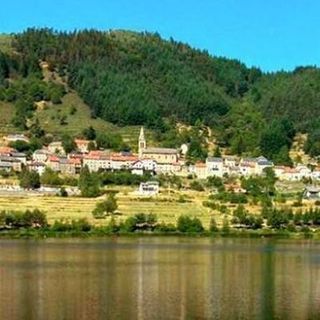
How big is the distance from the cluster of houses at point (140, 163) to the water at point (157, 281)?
57.2 metres

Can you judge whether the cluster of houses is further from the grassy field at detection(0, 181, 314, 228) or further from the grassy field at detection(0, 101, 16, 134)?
the grassy field at detection(0, 181, 314, 228)

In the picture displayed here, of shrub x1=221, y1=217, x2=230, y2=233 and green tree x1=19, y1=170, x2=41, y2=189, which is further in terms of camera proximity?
green tree x1=19, y1=170, x2=41, y2=189

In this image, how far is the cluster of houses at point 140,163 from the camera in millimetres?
144250

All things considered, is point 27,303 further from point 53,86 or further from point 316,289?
point 53,86

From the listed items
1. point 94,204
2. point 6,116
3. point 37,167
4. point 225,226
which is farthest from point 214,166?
point 6,116

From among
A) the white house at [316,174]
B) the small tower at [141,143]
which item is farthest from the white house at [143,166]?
the white house at [316,174]

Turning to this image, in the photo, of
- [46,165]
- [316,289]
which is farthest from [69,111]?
[316,289]

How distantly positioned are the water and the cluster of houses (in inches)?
2253

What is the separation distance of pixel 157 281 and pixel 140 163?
9453cm

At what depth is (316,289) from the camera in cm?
5200

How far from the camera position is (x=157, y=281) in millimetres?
54406

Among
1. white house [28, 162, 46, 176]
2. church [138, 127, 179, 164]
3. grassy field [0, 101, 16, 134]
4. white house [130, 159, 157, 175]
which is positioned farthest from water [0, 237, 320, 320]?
grassy field [0, 101, 16, 134]

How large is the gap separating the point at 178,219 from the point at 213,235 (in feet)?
17.0

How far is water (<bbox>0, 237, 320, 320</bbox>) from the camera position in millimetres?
41609
